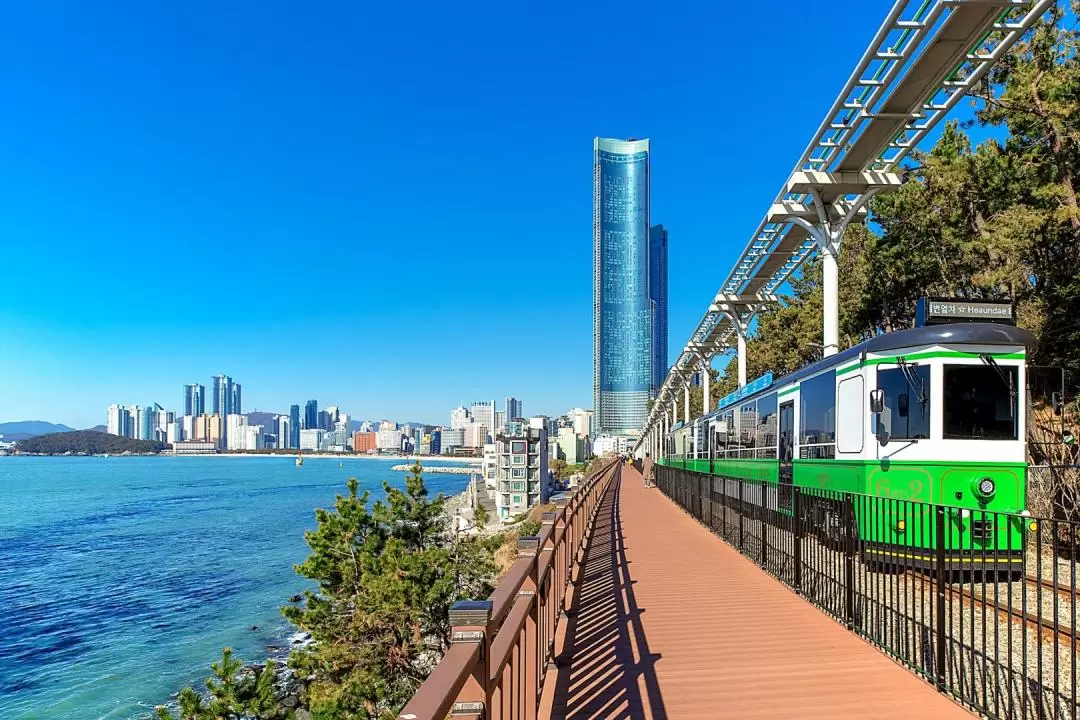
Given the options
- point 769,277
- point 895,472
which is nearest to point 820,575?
point 895,472

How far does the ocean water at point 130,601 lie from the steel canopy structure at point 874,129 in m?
24.8

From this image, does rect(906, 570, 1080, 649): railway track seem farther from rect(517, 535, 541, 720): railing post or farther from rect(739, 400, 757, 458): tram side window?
rect(739, 400, 757, 458): tram side window

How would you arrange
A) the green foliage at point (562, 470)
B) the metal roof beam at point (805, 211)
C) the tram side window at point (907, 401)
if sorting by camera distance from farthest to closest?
1. the green foliage at point (562, 470)
2. the metal roof beam at point (805, 211)
3. the tram side window at point (907, 401)

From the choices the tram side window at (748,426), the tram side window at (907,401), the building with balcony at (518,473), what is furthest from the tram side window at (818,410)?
the building with balcony at (518,473)

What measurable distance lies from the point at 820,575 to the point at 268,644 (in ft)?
100

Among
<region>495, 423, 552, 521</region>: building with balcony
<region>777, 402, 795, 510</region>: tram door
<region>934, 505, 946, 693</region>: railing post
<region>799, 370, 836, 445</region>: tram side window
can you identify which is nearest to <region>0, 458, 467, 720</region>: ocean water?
<region>777, 402, 795, 510</region>: tram door

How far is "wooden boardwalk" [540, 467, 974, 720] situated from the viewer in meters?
4.87

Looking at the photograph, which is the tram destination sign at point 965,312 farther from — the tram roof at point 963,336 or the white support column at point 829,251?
the white support column at point 829,251

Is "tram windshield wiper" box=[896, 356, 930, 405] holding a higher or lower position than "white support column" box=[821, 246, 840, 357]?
lower

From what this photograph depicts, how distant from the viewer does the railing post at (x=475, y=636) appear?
2.46 m

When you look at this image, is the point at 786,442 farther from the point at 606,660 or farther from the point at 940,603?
the point at 940,603

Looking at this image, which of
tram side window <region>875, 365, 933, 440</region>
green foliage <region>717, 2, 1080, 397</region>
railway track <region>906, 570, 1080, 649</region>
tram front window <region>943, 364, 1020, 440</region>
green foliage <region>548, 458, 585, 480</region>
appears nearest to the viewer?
railway track <region>906, 570, 1080, 649</region>

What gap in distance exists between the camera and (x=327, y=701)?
16.9 meters

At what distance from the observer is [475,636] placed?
247 cm
